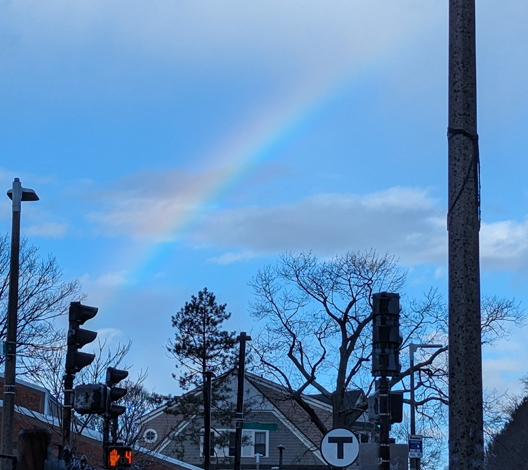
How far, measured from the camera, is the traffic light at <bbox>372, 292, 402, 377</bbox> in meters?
13.1

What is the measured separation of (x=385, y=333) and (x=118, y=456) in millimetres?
7246

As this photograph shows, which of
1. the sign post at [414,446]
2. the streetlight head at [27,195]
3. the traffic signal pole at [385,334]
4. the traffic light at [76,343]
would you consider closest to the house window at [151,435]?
the sign post at [414,446]

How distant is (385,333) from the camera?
13.1 meters

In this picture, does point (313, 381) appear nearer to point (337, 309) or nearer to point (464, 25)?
point (337, 309)

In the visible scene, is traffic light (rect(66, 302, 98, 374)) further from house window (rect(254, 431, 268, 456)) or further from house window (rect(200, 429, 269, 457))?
house window (rect(254, 431, 268, 456))

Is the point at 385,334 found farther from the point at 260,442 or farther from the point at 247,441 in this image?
the point at 260,442

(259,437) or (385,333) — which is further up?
(385,333)

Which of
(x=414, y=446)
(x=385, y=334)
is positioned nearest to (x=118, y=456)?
(x=385, y=334)

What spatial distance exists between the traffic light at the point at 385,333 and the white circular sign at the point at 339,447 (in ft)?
4.55

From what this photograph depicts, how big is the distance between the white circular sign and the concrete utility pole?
833 cm

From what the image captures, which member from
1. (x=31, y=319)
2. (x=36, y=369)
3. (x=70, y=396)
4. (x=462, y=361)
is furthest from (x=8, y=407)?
(x=31, y=319)

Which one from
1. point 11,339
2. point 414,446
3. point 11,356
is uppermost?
point 11,339

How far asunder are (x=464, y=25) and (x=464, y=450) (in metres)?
2.84

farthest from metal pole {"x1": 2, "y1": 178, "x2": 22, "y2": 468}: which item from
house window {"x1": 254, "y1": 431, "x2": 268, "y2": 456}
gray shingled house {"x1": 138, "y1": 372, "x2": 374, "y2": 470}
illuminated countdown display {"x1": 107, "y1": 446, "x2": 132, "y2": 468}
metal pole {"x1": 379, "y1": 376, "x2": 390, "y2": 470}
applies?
house window {"x1": 254, "y1": 431, "x2": 268, "y2": 456}
